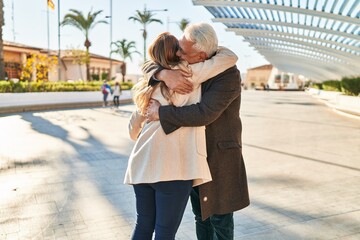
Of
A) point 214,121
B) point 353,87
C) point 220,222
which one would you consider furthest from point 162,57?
point 353,87

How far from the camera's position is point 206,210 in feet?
7.32

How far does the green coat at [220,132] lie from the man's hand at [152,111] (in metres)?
0.04

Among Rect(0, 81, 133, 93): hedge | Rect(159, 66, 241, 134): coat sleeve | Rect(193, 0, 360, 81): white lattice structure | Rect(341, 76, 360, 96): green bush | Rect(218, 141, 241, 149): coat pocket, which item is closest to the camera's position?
Rect(159, 66, 241, 134): coat sleeve

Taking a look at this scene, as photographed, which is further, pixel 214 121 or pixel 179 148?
pixel 214 121

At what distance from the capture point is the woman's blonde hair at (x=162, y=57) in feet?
6.72

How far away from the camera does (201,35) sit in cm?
205

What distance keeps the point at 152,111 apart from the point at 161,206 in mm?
534

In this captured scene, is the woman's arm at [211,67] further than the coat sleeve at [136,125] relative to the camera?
No

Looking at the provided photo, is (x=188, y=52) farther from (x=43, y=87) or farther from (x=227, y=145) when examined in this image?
(x=43, y=87)

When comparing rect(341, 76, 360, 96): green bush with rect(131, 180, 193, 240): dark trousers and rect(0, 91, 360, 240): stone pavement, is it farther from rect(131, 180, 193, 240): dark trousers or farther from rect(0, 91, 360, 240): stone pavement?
rect(131, 180, 193, 240): dark trousers

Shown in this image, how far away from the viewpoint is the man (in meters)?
1.99

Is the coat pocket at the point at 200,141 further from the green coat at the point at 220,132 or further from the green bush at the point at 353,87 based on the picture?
the green bush at the point at 353,87

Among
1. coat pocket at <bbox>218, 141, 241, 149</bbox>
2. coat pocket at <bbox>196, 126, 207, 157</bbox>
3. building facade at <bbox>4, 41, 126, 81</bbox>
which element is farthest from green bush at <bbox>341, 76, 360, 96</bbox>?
building facade at <bbox>4, 41, 126, 81</bbox>

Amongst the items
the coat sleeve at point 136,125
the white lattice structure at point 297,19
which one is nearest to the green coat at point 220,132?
the coat sleeve at point 136,125
